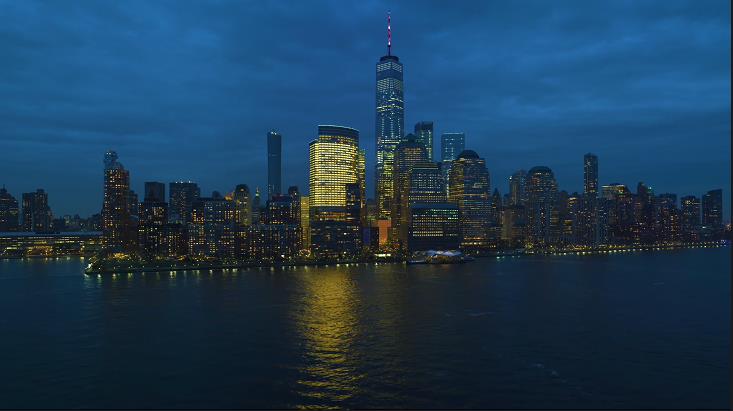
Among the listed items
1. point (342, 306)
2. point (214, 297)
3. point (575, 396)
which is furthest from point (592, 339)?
point (214, 297)

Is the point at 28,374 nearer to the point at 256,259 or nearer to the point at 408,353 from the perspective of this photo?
the point at 408,353

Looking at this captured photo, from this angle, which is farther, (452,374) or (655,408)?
(452,374)

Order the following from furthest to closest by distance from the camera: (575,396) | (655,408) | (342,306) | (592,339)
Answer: (342,306) → (592,339) → (575,396) → (655,408)

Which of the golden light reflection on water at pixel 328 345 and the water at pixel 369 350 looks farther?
the golden light reflection on water at pixel 328 345

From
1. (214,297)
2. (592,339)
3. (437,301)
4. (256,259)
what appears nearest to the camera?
(592,339)

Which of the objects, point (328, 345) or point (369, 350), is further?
point (328, 345)
